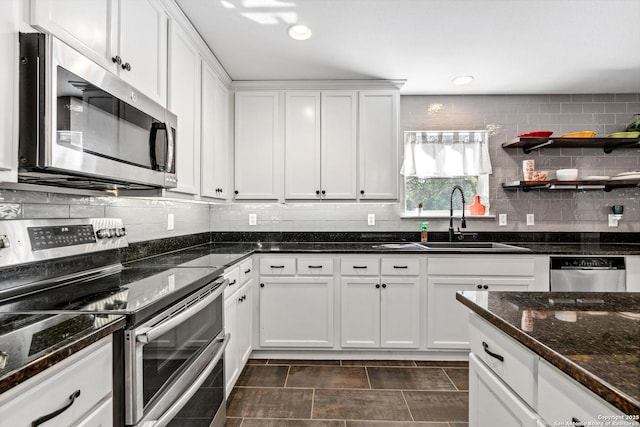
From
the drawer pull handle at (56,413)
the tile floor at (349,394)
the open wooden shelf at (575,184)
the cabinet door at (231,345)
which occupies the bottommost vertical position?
the tile floor at (349,394)

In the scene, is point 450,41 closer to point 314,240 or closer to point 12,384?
point 314,240

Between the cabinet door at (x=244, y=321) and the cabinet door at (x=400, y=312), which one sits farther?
the cabinet door at (x=400, y=312)

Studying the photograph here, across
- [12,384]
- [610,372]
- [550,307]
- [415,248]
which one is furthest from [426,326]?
[12,384]

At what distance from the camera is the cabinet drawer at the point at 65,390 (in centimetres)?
69

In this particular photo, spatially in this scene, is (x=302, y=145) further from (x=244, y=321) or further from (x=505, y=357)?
(x=505, y=357)

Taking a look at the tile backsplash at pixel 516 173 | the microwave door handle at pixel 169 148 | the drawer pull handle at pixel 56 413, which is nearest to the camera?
the drawer pull handle at pixel 56 413

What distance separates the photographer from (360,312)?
2.85m

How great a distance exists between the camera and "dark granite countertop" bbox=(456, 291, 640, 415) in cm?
61

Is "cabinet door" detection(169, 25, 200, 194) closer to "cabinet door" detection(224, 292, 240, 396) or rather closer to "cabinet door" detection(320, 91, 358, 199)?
"cabinet door" detection(224, 292, 240, 396)

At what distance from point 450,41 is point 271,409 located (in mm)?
2723

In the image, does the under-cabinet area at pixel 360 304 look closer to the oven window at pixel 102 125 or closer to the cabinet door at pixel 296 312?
the cabinet door at pixel 296 312

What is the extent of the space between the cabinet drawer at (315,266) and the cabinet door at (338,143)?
0.61 metres

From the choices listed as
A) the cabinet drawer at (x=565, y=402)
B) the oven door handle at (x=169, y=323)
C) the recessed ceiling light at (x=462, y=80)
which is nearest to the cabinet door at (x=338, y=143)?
the recessed ceiling light at (x=462, y=80)

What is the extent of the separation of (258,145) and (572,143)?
2.94 m
